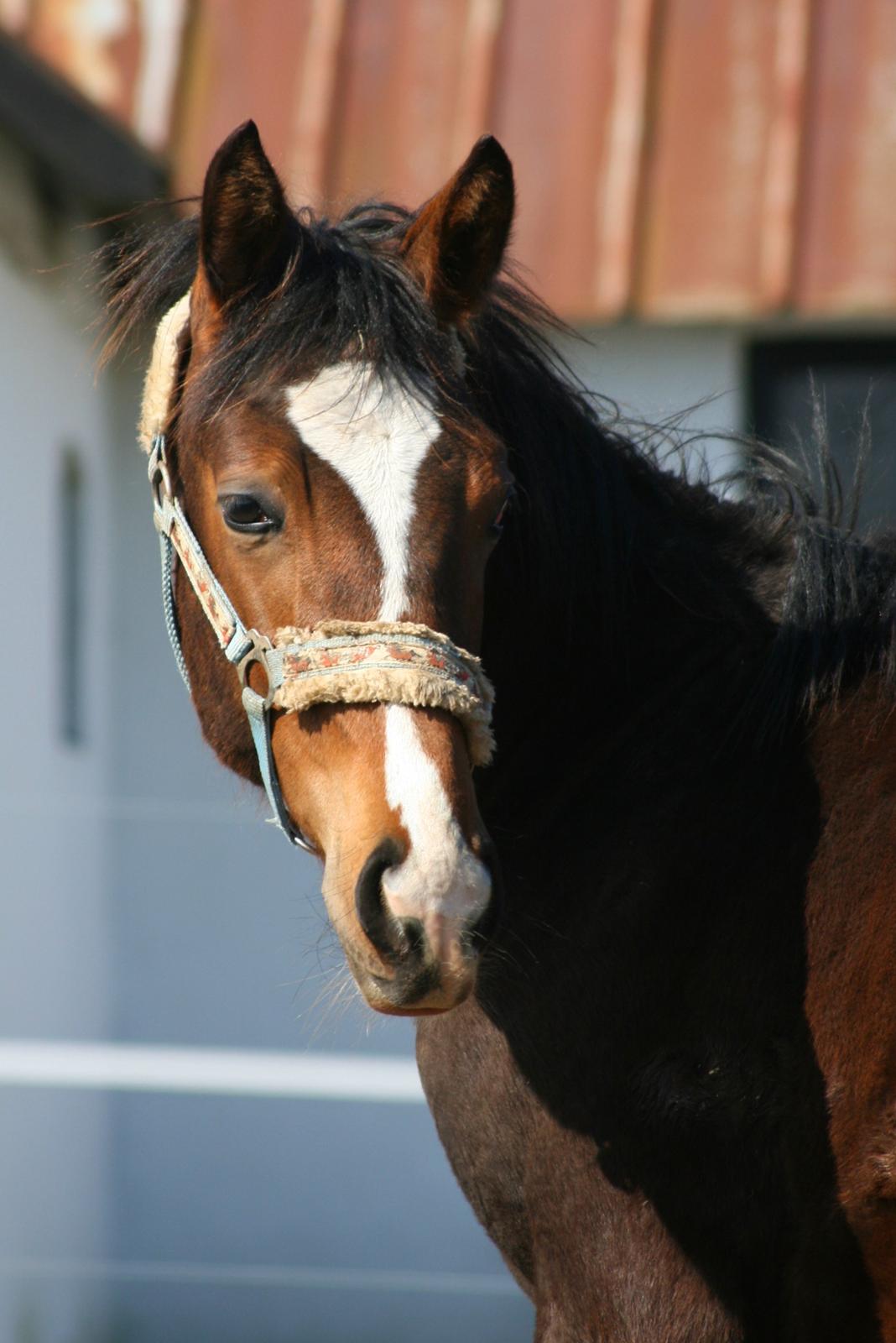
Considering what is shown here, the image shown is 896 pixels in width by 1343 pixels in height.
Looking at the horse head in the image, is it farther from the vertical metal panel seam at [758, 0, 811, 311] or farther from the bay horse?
the vertical metal panel seam at [758, 0, 811, 311]

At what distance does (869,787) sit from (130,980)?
363 centimetres

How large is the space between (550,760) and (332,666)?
0.45 m

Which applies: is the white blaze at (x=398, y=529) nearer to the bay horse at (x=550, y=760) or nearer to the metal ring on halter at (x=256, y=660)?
the bay horse at (x=550, y=760)

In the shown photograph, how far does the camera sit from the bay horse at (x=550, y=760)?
168cm

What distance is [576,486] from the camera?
1.99 m

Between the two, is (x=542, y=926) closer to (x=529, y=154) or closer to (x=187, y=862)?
(x=187, y=862)

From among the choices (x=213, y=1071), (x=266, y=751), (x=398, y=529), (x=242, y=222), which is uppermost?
(x=242, y=222)

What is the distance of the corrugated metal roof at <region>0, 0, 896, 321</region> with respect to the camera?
4.54 meters

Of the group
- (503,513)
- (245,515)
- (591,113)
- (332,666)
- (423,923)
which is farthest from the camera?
(591,113)

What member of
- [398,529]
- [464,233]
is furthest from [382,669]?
[464,233]

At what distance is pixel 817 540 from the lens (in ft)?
6.42

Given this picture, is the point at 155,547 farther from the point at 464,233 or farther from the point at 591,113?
the point at 464,233

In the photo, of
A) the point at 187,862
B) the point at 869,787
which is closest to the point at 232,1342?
the point at 187,862

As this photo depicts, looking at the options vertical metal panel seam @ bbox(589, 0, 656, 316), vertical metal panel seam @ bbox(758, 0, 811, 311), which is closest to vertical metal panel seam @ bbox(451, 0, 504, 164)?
vertical metal panel seam @ bbox(589, 0, 656, 316)
